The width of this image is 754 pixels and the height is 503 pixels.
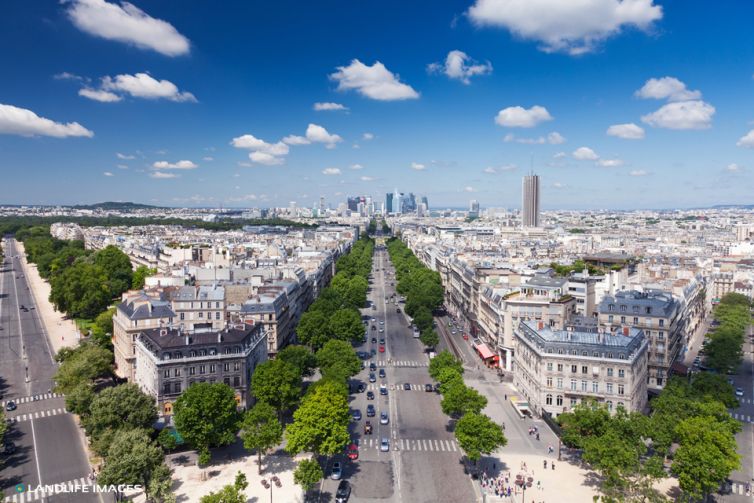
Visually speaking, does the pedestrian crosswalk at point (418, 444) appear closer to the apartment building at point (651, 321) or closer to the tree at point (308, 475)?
the tree at point (308, 475)

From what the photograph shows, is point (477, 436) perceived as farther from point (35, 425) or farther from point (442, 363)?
point (35, 425)

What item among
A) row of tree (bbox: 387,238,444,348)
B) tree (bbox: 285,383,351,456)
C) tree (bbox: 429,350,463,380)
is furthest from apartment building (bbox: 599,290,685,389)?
tree (bbox: 285,383,351,456)

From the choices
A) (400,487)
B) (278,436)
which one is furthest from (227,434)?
(400,487)

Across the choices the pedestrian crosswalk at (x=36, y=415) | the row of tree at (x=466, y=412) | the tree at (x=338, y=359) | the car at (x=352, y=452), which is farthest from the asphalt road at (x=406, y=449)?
the pedestrian crosswalk at (x=36, y=415)

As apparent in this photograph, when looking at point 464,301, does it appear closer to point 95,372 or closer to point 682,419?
point 682,419

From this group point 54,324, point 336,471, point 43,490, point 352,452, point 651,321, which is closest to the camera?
point 43,490

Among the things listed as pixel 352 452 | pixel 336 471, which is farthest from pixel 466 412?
pixel 336 471
